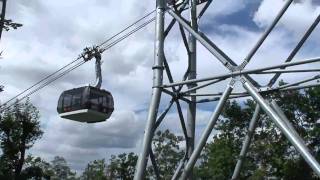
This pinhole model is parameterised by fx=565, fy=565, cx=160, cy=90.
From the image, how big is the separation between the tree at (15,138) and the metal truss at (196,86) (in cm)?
3587

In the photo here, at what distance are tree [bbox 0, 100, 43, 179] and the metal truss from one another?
35.9m

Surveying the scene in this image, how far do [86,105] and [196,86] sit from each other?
4.53m

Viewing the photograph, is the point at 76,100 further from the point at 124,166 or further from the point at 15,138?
the point at 124,166

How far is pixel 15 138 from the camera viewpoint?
161 ft

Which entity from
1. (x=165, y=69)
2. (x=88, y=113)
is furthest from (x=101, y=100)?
(x=165, y=69)

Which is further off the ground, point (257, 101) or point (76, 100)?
point (76, 100)

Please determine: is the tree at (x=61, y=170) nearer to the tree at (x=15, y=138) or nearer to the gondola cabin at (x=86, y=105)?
the tree at (x=15, y=138)

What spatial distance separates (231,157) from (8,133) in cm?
1930

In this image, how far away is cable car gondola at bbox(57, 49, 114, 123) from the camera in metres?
17.4

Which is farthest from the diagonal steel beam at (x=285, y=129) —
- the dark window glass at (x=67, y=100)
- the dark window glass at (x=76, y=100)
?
the dark window glass at (x=67, y=100)

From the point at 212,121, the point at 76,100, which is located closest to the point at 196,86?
the point at 212,121

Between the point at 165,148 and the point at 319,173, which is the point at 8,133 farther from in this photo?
the point at 319,173

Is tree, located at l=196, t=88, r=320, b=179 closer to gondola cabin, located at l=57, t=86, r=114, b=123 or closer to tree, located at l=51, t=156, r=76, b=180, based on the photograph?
gondola cabin, located at l=57, t=86, r=114, b=123

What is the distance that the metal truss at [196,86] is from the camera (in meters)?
11.0
